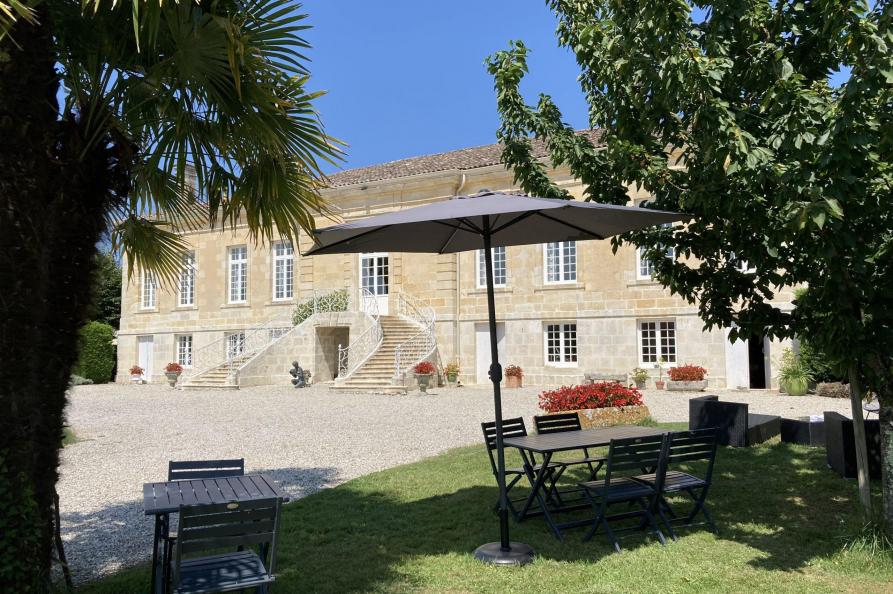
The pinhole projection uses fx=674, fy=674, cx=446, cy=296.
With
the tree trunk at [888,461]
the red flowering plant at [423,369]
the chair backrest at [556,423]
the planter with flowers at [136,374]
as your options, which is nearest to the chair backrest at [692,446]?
the tree trunk at [888,461]

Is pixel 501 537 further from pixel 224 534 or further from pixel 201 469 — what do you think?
pixel 201 469

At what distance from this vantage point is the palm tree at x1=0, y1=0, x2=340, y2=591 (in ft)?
10.8

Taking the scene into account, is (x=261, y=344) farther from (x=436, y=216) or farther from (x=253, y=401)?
(x=436, y=216)

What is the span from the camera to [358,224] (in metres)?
4.51

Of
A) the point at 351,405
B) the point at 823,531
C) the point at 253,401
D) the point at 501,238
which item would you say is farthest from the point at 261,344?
the point at 823,531

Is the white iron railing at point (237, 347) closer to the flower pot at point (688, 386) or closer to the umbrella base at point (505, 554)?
the flower pot at point (688, 386)

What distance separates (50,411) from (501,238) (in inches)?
138

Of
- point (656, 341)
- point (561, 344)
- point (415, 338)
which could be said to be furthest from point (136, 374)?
point (656, 341)

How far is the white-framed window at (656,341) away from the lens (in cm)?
1938

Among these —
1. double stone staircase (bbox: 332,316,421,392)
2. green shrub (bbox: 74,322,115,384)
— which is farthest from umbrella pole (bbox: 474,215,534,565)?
green shrub (bbox: 74,322,115,384)

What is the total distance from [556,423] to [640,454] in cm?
180

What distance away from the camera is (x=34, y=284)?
132 inches

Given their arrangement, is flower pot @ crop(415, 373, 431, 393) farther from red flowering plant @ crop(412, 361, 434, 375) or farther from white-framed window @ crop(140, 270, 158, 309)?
white-framed window @ crop(140, 270, 158, 309)

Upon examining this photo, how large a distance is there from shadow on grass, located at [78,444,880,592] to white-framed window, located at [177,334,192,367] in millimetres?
22301
